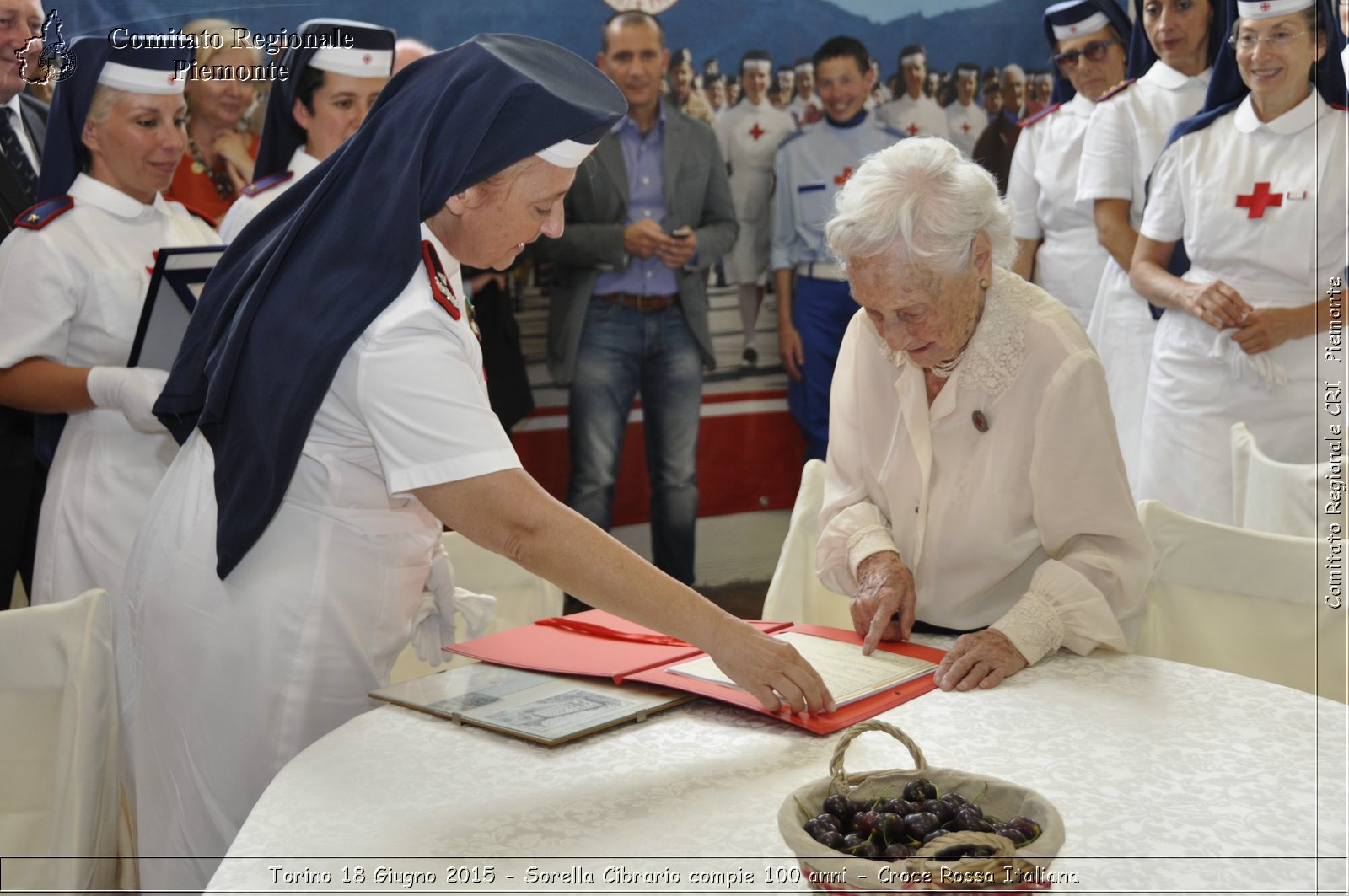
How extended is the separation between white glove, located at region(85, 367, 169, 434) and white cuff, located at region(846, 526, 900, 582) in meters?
1.63

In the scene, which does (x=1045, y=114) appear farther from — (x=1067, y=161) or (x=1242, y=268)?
(x=1242, y=268)

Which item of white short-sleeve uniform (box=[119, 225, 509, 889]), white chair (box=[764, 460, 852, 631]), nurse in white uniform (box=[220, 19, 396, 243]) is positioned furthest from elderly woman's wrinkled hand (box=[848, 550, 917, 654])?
nurse in white uniform (box=[220, 19, 396, 243])

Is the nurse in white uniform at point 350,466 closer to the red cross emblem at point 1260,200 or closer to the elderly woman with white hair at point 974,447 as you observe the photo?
the elderly woman with white hair at point 974,447

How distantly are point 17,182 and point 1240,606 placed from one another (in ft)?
11.9

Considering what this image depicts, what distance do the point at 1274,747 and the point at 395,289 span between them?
139 centimetres

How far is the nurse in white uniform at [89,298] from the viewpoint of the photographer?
306cm

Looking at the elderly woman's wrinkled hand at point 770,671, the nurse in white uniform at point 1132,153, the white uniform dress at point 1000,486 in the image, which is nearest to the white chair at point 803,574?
the white uniform dress at point 1000,486

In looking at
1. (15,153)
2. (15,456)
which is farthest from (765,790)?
(15,153)

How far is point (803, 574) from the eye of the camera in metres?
2.84

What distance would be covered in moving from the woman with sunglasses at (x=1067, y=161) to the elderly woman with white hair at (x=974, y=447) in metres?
3.14

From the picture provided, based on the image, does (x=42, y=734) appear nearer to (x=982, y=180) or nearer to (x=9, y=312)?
(x=9, y=312)

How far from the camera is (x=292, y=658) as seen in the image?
1.99m

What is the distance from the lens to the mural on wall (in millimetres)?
4707

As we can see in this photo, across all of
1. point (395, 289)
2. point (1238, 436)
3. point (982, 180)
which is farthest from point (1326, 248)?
point (395, 289)
